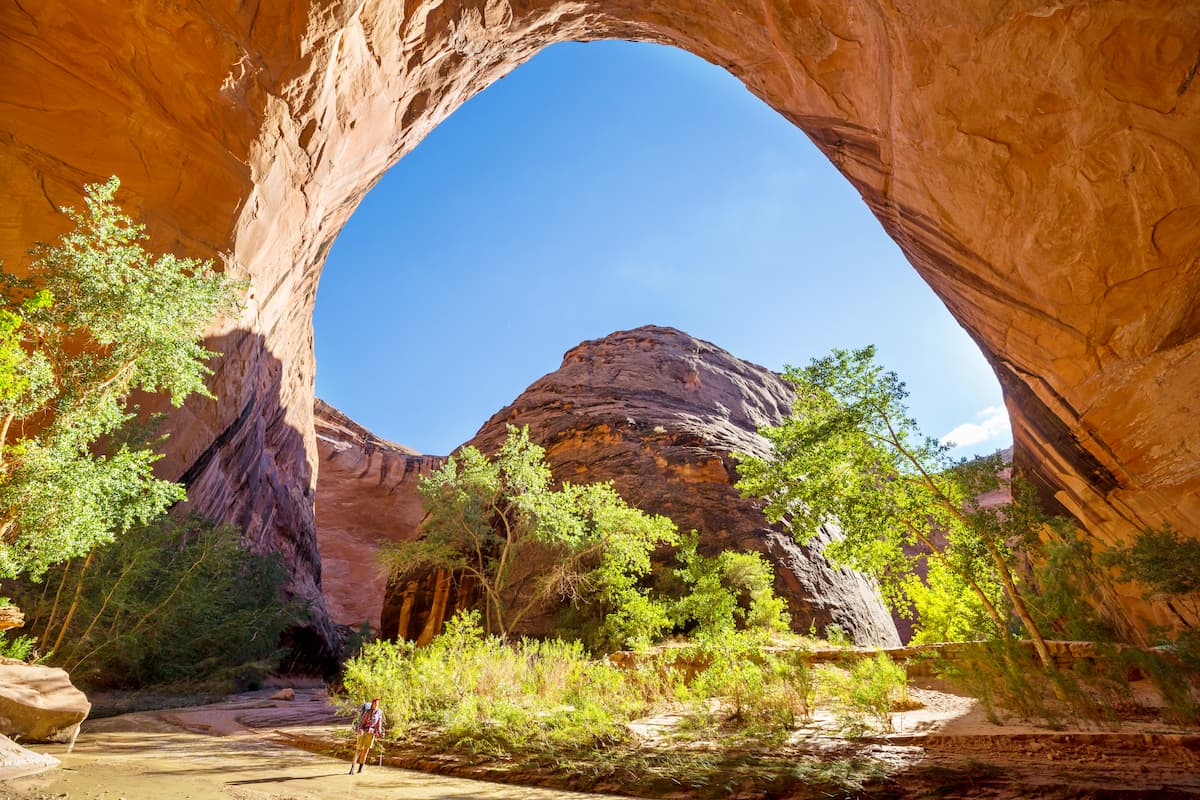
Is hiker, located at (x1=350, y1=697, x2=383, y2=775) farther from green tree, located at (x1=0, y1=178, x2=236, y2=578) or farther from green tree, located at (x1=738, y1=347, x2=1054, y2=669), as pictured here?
green tree, located at (x1=738, y1=347, x2=1054, y2=669)

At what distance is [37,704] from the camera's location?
5918mm

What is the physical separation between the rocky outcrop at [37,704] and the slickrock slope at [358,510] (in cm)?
4014

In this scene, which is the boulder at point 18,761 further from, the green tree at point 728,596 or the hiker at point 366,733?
the green tree at point 728,596

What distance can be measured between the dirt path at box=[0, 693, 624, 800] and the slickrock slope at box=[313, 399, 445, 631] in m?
38.6

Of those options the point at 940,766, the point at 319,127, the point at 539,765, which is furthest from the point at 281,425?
the point at 940,766

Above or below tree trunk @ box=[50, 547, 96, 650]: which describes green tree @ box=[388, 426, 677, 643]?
above

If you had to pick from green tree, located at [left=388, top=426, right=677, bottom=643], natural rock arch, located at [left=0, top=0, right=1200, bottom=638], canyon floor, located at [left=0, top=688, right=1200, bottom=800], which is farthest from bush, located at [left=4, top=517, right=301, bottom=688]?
green tree, located at [left=388, top=426, right=677, bottom=643]

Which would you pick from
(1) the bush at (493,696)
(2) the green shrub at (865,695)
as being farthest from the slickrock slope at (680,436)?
(1) the bush at (493,696)

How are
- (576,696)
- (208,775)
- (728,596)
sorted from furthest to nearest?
1. (728,596)
2. (576,696)
3. (208,775)

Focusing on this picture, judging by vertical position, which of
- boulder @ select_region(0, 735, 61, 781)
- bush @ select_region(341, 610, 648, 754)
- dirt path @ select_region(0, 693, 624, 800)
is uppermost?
bush @ select_region(341, 610, 648, 754)

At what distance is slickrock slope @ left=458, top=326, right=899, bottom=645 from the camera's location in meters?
23.2

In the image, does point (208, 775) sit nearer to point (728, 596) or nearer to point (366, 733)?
point (366, 733)

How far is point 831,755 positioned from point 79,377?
1084 cm

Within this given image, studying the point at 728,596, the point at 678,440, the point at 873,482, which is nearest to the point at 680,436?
the point at 678,440
